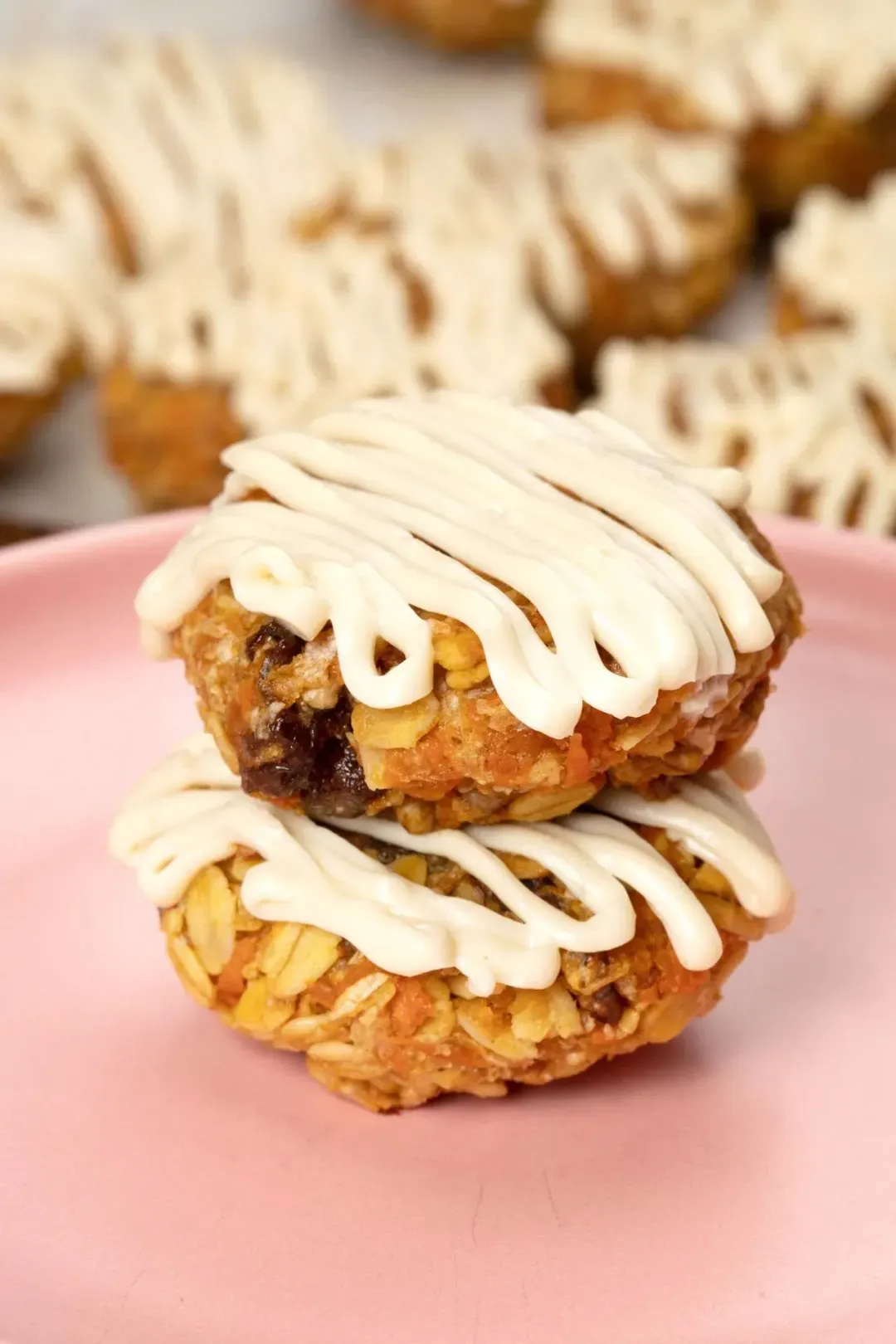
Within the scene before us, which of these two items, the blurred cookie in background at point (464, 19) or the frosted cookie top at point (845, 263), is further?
the blurred cookie in background at point (464, 19)

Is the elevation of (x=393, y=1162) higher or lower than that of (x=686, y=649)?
lower

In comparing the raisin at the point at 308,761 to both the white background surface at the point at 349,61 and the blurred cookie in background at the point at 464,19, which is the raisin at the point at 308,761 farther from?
the blurred cookie in background at the point at 464,19

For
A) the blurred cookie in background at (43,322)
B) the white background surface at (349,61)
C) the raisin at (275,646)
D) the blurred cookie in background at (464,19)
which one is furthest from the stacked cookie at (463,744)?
the blurred cookie in background at (464,19)

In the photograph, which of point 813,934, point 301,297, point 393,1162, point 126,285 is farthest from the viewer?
point 126,285

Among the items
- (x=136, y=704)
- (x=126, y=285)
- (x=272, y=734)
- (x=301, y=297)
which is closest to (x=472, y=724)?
(x=272, y=734)

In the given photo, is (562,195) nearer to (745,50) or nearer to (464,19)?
(745,50)

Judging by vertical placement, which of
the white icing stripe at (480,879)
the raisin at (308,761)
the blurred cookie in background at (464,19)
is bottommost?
the white icing stripe at (480,879)

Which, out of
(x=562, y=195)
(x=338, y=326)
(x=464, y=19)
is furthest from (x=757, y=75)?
(x=338, y=326)

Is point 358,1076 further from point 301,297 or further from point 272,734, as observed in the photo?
point 301,297
